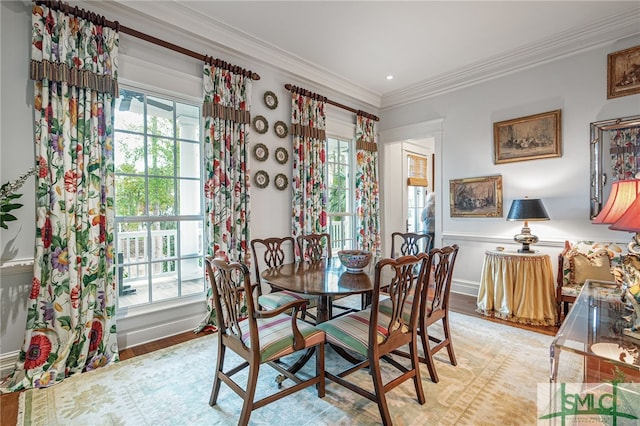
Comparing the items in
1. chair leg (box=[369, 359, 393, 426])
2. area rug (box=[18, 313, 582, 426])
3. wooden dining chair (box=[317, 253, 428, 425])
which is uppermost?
wooden dining chair (box=[317, 253, 428, 425])

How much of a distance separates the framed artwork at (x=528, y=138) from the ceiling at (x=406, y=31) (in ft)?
2.29

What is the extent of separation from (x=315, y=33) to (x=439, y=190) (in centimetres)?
283

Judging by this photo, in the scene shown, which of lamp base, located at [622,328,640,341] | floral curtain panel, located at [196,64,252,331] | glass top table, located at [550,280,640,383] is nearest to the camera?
glass top table, located at [550,280,640,383]

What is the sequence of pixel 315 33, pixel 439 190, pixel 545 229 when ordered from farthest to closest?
pixel 439 190 < pixel 545 229 < pixel 315 33

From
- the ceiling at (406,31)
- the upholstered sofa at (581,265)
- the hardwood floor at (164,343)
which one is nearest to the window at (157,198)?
the hardwood floor at (164,343)

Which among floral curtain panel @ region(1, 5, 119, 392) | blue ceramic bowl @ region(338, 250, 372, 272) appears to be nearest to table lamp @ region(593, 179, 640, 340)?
blue ceramic bowl @ region(338, 250, 372, 272)

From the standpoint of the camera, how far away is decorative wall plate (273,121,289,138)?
3803 mm

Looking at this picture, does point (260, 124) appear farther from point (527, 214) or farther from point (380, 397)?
point (527, 214)

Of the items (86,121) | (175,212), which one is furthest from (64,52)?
(175,212)

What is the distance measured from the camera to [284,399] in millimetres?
1972

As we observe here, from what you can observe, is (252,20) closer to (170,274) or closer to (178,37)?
A: (178,37)

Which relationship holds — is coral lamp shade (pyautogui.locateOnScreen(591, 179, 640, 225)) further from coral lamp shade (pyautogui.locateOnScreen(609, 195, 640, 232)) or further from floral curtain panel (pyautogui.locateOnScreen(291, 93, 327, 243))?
floral curtain panel (pyautogui.locateOnScreen(291, 93, 327, 243))

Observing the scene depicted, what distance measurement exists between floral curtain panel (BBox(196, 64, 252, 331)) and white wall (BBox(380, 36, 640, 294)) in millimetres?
2837

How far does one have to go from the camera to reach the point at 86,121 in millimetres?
2398
